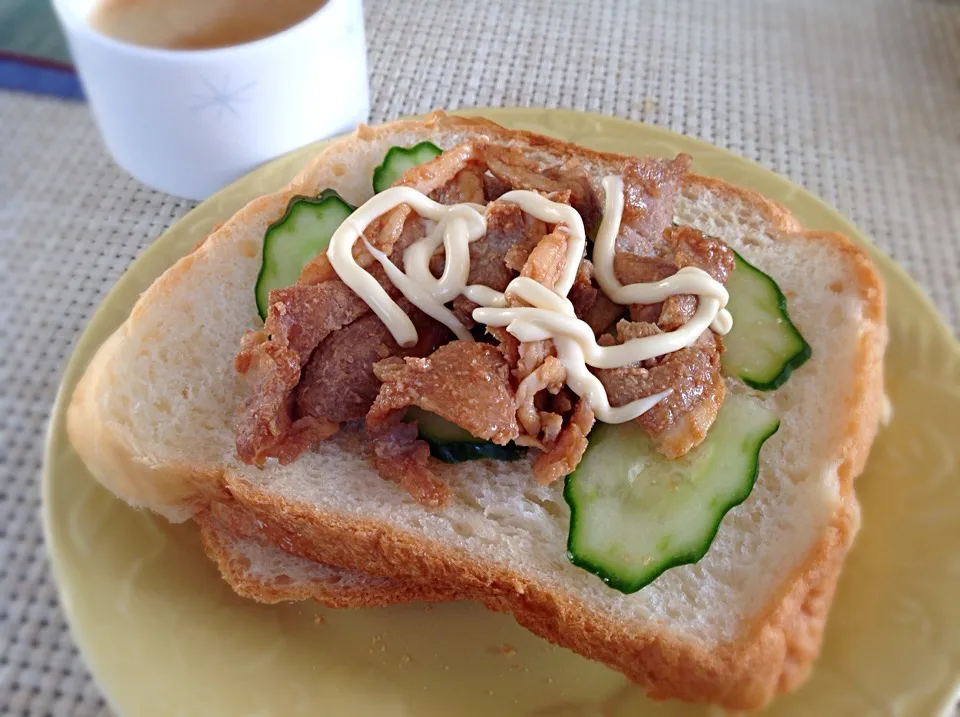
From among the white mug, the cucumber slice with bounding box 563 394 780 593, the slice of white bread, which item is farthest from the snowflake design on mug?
the cucumber slice with bounding box 563 394 780 593

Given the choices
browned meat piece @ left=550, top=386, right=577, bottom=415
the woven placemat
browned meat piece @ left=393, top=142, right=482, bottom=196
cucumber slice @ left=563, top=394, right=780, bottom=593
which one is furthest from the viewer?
the woven placemat

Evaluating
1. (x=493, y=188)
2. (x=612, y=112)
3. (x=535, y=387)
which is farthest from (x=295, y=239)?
(x=612, y=112)

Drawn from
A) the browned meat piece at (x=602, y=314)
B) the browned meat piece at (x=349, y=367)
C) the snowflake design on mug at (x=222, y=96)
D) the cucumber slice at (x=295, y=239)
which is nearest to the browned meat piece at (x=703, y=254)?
the browned meat piece at (x=602, y=314)

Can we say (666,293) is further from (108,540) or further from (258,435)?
(108,540)

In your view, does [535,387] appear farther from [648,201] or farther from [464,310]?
[648,201]

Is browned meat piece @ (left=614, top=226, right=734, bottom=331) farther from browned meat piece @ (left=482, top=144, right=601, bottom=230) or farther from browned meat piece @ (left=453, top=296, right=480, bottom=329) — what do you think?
browned meat piece @ (left=453, top=296, right=480, bottom=329)

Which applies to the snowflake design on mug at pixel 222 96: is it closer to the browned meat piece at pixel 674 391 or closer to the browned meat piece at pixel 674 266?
the browned meat piece at pixel 674 266

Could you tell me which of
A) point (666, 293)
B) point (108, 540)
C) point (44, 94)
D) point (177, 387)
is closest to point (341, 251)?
point (177, 387)

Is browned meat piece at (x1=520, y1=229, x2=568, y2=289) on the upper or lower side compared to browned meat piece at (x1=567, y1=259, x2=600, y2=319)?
upper
